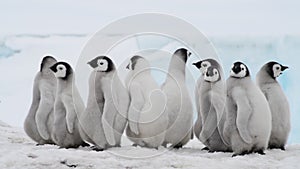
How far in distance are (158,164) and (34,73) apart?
0.84m

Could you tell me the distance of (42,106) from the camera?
244 cm

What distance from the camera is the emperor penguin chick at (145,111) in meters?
2.32

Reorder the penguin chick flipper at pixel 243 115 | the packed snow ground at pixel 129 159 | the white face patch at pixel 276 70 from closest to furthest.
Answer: the packed snow ground at pixel 129 159, the penguin chick flipper at pixel 243 115, the white face patch at pixel 276 70

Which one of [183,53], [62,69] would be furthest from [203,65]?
[62,69]

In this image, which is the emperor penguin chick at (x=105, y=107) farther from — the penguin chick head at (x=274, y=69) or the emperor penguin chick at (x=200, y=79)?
the penguin chick head at (x=274, y=69)

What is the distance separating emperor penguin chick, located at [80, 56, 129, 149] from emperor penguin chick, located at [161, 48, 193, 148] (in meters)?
0.22

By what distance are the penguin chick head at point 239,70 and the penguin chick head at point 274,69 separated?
0.69 ft

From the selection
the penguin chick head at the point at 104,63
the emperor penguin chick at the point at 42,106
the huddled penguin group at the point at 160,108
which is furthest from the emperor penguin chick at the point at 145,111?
the emperor penguin chick at the point at 42,106

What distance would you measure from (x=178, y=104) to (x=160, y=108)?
0.11 metres

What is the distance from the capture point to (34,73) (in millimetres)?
2656

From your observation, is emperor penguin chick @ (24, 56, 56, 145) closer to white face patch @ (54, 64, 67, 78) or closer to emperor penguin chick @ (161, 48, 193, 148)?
white face patch @ (54, 64, 67, 78)

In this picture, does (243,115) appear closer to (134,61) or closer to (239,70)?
(239,70)

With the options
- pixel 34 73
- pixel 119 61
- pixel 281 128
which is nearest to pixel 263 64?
pixel 281 128

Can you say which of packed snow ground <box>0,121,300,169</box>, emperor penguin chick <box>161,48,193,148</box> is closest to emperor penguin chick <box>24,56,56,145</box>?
packed snow ground <box>0,121,300,169</box>
